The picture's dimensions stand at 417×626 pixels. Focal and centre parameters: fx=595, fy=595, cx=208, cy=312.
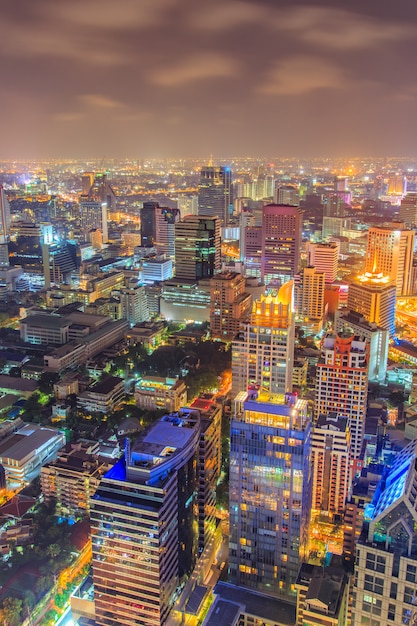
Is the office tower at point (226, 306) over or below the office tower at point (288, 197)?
below

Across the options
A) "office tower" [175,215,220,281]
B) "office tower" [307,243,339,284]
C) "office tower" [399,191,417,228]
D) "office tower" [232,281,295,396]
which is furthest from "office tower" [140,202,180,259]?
"office tower" [232,281,295,396]

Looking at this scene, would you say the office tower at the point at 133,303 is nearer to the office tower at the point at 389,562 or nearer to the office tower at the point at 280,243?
the office tower at the point at 280,243

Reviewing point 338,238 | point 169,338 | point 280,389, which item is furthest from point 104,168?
point 280,389

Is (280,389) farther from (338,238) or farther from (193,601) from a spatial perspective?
(338,238)

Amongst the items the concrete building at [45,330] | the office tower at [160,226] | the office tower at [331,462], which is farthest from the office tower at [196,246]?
the office tower at [331,462]

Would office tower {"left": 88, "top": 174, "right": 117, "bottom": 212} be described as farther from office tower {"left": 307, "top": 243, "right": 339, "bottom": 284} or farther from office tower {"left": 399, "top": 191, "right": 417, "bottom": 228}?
office tower {"left": 399, "top": 191, "right": 417, "bottom": 228}

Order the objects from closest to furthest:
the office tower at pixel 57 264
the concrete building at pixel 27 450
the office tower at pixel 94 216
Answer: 1. the concrete building at pixel 27 450
2. the office tower at pixel 57 264
3. the office tower at pixel 94 216
